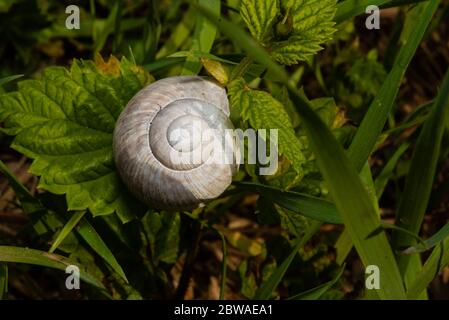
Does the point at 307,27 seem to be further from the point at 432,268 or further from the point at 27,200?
the point at 27,200

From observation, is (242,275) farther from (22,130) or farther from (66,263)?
(22,130)

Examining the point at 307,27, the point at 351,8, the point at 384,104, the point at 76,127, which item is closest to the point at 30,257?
the point at 76,127

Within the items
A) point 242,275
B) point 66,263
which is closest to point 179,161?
point 66,263

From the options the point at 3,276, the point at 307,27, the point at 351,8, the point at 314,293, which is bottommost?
the point at 314,293

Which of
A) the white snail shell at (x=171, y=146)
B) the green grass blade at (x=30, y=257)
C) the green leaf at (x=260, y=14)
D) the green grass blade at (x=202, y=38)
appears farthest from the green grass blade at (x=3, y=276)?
the green leaf at (x=260, y=14)

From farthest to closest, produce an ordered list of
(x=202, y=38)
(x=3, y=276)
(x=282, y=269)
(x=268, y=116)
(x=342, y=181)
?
(x=202, y=38), (x=282, y=269), (x=3, y=276), (x=268, y=116), (x=342, y=181)

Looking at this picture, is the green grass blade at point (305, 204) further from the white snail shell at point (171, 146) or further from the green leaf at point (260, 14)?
the green leaf at point (260, 14)
